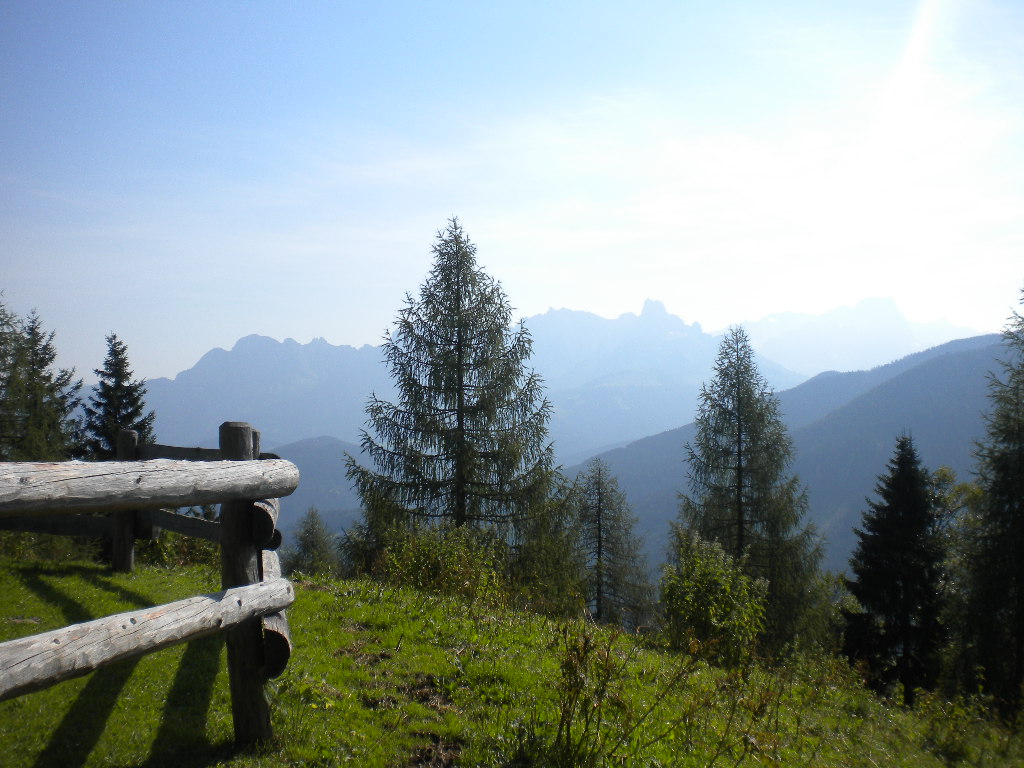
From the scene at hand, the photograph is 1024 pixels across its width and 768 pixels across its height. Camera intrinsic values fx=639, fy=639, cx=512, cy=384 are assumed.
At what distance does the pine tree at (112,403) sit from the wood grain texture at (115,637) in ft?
102

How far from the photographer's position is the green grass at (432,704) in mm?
4703

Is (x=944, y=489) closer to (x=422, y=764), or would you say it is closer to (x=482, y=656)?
(x=482, y=656)

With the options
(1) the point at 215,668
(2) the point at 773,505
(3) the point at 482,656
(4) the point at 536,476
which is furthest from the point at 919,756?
(2) the point at 773,505

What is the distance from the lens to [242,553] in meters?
4.37

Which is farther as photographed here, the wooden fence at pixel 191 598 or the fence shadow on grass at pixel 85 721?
the fence shadow on grass at pixel 85 721

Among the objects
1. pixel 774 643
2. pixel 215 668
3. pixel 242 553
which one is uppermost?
pixel 242 553

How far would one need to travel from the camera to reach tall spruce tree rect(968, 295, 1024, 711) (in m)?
20.5

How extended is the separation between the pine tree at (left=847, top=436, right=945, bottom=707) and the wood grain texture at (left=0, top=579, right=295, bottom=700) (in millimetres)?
27328

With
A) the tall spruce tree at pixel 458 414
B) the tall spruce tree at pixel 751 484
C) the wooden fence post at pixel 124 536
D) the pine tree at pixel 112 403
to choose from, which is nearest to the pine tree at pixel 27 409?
the pine tree at pixel 112 403

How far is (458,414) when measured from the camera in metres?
20.3

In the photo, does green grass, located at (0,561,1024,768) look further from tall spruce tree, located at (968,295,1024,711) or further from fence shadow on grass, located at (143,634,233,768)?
tall spruce tree, located at (968,295,1024,711)

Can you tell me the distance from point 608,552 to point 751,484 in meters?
17.2

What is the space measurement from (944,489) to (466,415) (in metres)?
25.8

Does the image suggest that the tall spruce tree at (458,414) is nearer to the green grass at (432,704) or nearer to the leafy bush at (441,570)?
the leafy bush at (441,570)
